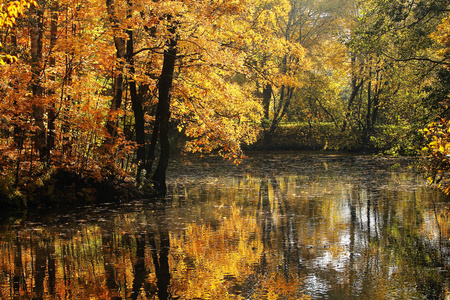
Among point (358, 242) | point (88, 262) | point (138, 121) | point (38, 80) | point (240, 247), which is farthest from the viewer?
point (138, 121)

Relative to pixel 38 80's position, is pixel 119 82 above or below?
above

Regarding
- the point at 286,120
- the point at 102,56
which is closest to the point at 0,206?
the point at 102,56

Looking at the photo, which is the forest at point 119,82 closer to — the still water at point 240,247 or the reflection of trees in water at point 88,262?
the still water at point 240,247

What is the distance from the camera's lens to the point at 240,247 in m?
9.43

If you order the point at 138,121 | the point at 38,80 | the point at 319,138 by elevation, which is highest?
the point at 38,80

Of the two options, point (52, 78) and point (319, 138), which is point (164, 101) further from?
point (319, 138)

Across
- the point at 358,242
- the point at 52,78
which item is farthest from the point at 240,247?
the point at 52,78

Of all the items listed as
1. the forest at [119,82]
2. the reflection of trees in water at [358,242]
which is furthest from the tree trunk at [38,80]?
the reflection of trees in water at [358,242]

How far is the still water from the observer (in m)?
6.79

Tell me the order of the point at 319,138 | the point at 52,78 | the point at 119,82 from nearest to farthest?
1. the point at 52,78
2. the point at 119,82
3. the point at 319,138

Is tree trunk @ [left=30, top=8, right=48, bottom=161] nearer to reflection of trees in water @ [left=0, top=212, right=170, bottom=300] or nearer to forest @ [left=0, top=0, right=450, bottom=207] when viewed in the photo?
forest @ [left=0, top=0, right=450, bottom=207]

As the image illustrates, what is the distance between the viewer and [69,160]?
14.8 meters

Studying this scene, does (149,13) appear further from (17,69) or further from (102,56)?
(17,69)

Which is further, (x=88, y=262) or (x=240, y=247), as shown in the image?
(x=240, y=247)
